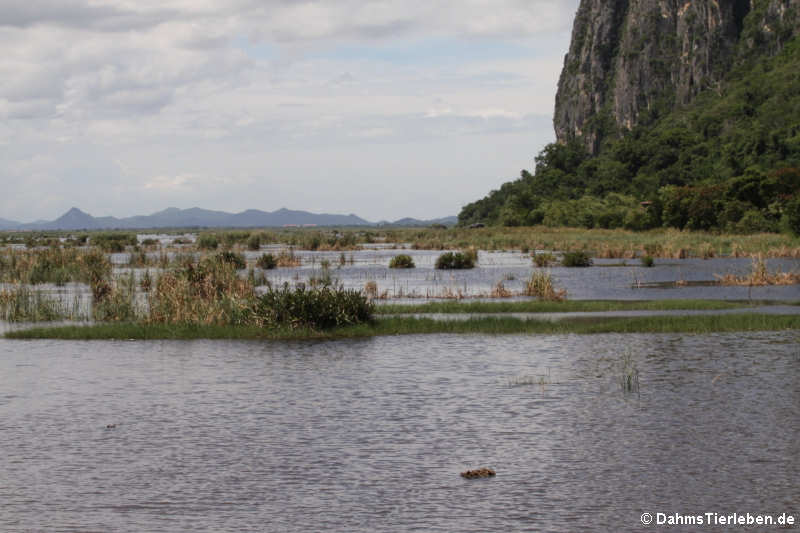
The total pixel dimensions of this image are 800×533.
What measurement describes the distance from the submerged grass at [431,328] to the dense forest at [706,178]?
4839 centimetres

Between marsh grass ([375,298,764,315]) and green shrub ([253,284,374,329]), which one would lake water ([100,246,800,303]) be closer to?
marsh grass ([375,298,764,315])

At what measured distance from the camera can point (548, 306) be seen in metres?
36.3

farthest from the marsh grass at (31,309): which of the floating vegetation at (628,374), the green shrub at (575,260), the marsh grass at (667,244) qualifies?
the marsh grass at (667,244)

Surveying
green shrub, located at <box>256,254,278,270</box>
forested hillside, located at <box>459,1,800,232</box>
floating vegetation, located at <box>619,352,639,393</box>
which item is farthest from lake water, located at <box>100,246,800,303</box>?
forested hillside, located at <box>459,1,800,232</box>

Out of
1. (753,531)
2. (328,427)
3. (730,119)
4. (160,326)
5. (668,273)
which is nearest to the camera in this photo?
(753,531)

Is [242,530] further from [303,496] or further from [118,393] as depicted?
[118,393]

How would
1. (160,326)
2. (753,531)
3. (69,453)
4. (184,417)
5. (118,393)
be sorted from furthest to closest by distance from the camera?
(160,326) → (118,393) → (184,417) → (69,453) → (753,531)

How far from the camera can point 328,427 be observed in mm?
17906

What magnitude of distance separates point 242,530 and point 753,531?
679 cm

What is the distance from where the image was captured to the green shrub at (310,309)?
3056 centimetres

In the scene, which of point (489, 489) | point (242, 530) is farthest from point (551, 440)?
point (242, 530)

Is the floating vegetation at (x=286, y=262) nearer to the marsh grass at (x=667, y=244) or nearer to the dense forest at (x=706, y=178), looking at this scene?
the marsh grass at (x=667, y=244)

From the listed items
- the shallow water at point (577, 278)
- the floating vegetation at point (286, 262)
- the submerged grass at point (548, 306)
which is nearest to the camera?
the submerged grass at point (548, 306)

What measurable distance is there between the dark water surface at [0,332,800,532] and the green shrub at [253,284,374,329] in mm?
3447
